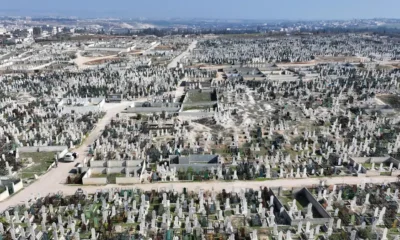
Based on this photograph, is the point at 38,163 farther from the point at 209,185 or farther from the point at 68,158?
the point at 209,185

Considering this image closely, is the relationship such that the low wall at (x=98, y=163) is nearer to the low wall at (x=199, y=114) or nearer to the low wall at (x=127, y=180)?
the low wall at (x=127, y=180)

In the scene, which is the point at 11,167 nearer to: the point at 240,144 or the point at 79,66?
the point at 240,144

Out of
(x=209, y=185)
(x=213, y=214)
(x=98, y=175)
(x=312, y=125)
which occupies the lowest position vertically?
(x=213, y=214)

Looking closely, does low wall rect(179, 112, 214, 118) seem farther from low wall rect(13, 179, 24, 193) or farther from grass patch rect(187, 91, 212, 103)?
low wall rect(13, 179, 24, 193)

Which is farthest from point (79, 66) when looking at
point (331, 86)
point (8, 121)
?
point (331, 86)

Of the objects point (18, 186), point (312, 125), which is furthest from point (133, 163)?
point (312, 125)

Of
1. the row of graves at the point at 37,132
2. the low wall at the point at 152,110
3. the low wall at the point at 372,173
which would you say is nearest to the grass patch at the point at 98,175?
the row of graves at the point at 37,132
